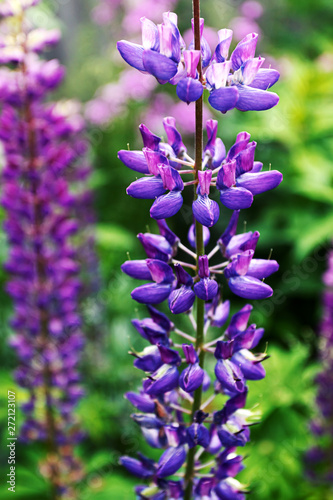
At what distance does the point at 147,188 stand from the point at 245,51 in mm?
317

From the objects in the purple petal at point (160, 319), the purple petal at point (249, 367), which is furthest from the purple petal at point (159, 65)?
the purple petal at point (249, 367)

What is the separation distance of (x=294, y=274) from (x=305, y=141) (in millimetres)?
1263

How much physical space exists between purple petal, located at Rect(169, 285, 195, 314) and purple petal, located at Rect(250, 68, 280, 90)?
0.43m

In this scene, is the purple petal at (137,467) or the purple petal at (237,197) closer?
the purple petal at (237,197)

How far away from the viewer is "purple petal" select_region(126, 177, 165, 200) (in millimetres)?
944

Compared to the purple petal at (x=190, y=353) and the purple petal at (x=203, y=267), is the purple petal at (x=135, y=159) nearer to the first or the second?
the purple petal at (x=203, y=267)

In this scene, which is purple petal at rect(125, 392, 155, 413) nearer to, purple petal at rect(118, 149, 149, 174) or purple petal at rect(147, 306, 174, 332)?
purple petal at rect(147, 306, 174, 332)

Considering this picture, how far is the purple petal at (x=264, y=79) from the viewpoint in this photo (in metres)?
0.95

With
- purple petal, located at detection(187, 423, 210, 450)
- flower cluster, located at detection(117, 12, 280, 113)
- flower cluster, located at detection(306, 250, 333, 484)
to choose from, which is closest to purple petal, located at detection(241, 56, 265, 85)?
flower cluster, located at detection(117, 12, 280, 113)

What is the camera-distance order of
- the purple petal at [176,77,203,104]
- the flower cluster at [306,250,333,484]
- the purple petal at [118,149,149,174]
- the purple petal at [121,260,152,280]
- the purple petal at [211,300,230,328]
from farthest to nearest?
1. the flower cluster at [306,250,333,484]
2. the purple petal at [211,300,230,328]
3. the purple petal at [121,260,152,280]
4. the purple petal at [118,149,149,174]
5. the purple petal at [176,77,203,104]

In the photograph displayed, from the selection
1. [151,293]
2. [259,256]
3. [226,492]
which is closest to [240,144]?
[151,293]

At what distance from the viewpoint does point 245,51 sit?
36.5 inches

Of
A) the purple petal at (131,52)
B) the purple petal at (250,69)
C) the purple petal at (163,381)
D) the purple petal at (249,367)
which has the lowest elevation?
the purple petal at (163,381)

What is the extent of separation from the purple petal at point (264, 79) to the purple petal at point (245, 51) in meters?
0.04
